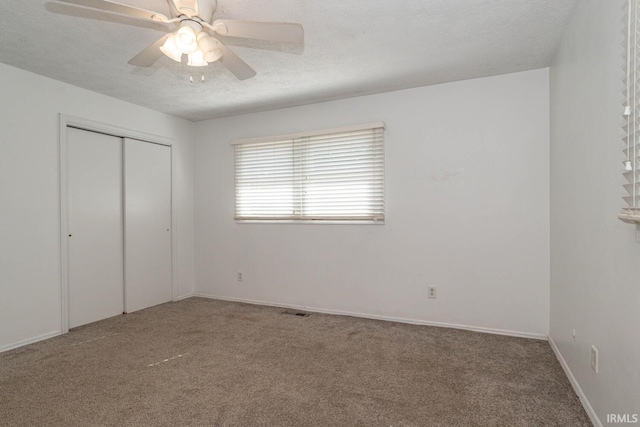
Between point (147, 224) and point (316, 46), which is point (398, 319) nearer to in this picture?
point (316, 46)

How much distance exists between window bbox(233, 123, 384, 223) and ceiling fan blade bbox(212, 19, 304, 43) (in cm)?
199

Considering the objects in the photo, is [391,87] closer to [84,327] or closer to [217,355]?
[217,355]

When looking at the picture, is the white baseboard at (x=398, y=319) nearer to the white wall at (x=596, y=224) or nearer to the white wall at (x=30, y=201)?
the white wall at (x=596, y=224)

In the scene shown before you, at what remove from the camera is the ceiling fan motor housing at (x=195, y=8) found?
1772 mm

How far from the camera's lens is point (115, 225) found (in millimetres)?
4004

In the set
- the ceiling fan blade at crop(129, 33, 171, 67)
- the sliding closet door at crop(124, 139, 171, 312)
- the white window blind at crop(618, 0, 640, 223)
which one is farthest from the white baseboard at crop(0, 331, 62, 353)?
the white window blind at crop(618, 0, 640, 223)

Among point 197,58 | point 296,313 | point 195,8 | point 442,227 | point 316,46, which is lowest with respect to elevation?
point 296,313

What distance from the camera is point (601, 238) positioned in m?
1.79

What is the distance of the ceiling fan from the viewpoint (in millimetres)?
1754

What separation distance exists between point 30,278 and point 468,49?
4.23m

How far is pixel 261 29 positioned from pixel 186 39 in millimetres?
407

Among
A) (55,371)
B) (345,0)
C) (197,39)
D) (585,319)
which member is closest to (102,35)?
(197,39)

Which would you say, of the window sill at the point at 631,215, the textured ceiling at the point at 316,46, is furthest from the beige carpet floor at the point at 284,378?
the textured ceiling at the point at 316,46

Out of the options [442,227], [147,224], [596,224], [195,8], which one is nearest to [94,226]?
[147,224]
